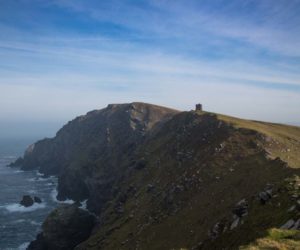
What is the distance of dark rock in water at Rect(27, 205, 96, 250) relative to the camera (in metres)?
105

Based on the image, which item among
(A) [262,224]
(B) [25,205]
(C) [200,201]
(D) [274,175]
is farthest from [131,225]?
(B) [25,205]

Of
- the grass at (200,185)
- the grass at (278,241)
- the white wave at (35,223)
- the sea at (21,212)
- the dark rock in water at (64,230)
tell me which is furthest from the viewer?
the white wave at (35,223)

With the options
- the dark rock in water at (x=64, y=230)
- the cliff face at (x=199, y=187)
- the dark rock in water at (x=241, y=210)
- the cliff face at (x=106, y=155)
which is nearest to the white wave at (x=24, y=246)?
the dark rock in water at (x=64, y=230)

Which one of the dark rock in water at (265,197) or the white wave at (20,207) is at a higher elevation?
the dark rock in water at (265,197)

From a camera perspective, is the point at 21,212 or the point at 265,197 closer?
the point at 265,197

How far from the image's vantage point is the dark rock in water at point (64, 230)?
104938 millimetres

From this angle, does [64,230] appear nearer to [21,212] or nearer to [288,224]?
[21,212]

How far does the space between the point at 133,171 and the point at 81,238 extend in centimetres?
2180

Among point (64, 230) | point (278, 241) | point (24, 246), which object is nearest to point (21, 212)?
point (24, 246)

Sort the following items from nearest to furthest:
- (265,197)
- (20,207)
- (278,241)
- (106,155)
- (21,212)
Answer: (278,241) → (265,197) → (21,212) → (20,207) → (106,155)

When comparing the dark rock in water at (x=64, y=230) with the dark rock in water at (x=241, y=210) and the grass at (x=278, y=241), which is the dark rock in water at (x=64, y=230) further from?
the grass at (x=278, y=241)

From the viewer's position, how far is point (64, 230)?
10731 cm

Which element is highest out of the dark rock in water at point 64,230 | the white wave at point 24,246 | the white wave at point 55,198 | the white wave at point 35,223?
the dark rock in water at point 64,230

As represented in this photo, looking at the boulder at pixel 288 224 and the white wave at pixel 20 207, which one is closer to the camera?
the boulder at pixel 288 224
